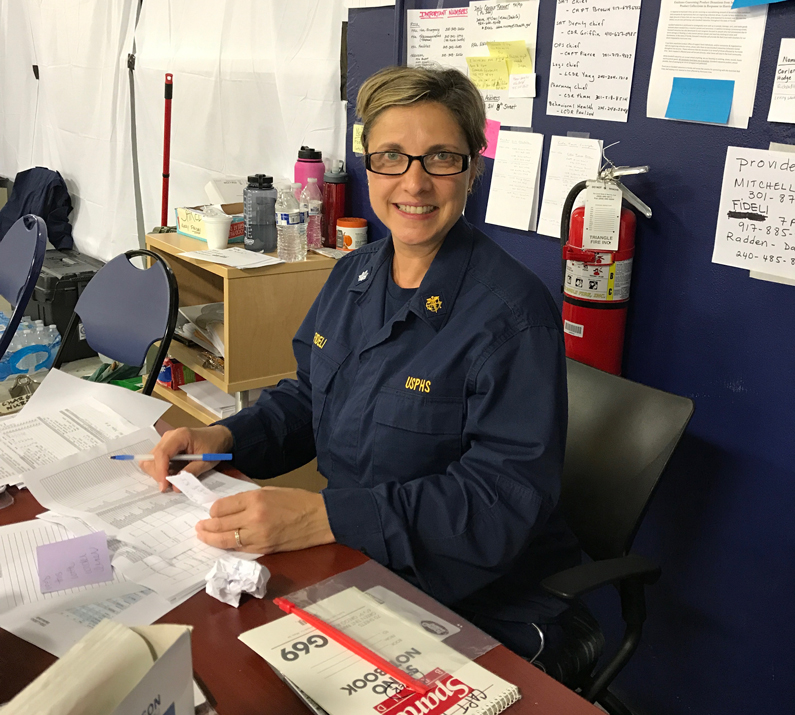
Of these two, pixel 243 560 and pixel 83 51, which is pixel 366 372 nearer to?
pixel 243 560

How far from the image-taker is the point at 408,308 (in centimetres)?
126

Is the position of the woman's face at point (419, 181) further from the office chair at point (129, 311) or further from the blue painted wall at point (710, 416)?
the office chair at point (129, 311)

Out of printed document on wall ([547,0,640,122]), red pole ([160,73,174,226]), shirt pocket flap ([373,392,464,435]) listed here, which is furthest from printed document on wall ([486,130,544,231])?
red pole ([160,73,174,226])

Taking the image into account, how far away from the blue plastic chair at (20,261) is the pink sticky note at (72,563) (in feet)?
4.67

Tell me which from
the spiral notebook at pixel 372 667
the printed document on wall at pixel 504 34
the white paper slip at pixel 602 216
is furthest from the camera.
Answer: the printed document on wall at pixel 504 34

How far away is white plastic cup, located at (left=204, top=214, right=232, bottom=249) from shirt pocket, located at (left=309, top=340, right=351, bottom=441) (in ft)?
3.85

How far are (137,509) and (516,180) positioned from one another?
1.35 meters

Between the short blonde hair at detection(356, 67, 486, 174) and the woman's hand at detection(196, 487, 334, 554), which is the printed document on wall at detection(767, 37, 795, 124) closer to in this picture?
the short blonde hair at detection(356, 67, 486, 174)

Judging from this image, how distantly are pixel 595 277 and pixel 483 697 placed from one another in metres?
1.17

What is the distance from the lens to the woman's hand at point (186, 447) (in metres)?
1.25

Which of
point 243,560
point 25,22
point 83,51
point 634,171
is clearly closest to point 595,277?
point 634,171

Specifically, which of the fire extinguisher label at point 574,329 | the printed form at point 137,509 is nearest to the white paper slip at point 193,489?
the printed form at point 137,509

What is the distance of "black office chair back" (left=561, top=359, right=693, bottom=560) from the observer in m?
1.37

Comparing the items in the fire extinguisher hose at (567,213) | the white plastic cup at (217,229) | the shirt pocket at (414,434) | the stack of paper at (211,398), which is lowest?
the stack of paper at (211,398)
